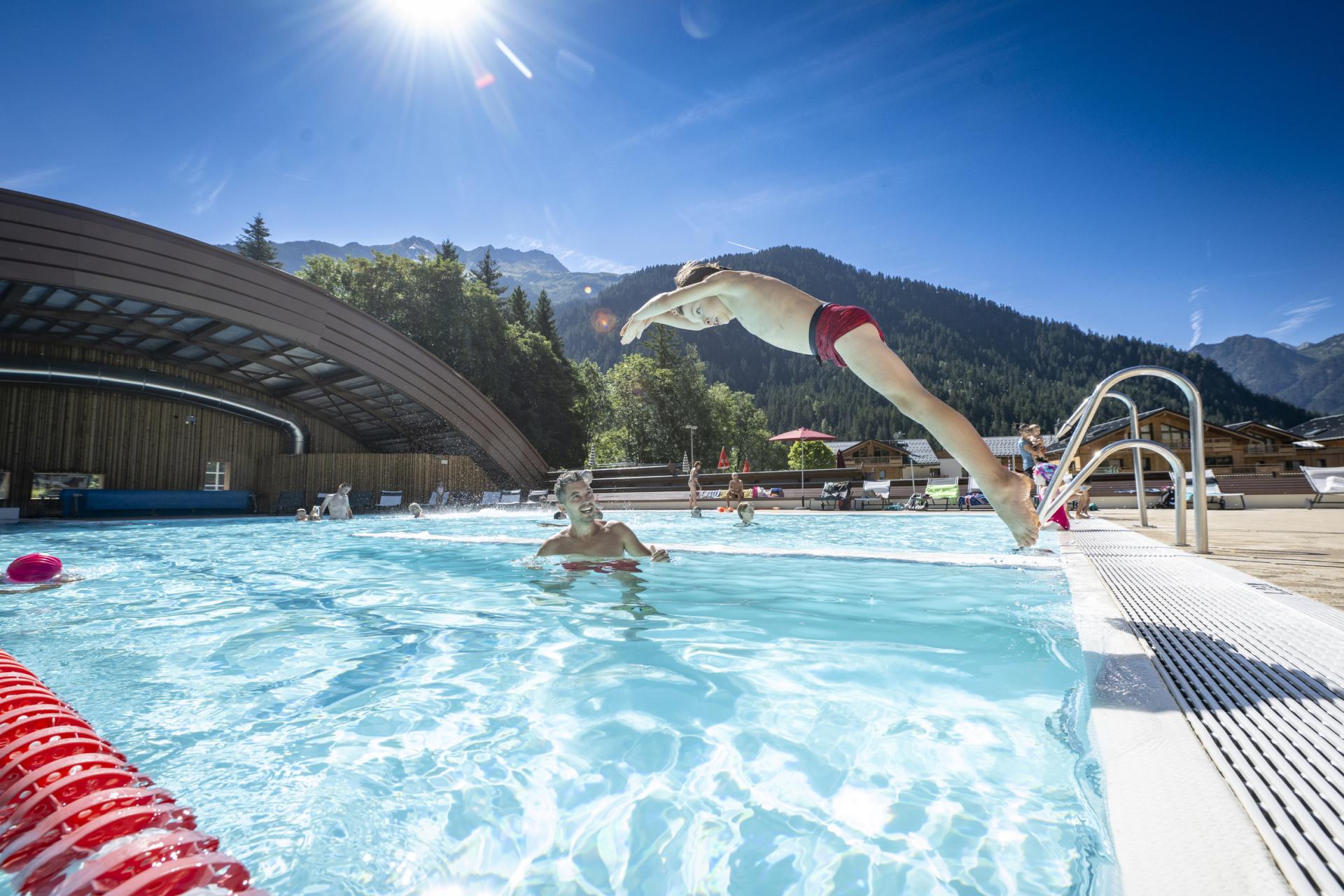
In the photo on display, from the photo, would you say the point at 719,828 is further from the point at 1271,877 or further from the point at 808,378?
the point at 808,378

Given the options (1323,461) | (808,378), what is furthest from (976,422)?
(1323,461)

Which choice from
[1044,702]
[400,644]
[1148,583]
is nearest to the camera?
[1044,702]

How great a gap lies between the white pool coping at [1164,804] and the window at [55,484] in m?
26.3

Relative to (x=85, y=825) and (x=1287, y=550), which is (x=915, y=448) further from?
(x=85, y=825)

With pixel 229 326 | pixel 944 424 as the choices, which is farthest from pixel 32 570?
pixel 229 326

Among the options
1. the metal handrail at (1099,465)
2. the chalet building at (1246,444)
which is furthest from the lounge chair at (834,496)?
the chalet building at (1246,444)

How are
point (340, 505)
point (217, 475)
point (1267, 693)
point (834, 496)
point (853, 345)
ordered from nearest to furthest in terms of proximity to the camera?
point (1267, 693)
point (853, 345)
point (340, 505)
point (834, 496)
point (217, 475)

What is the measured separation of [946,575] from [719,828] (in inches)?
162

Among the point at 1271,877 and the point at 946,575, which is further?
the point at 946,575

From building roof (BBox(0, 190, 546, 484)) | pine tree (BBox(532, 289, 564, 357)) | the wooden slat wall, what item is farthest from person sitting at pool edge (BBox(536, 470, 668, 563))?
pine tree (BBox(532, 289, 564, 357))

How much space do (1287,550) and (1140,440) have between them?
1860 millimetres

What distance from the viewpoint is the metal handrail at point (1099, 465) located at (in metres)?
3.73

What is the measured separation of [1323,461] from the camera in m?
33.7

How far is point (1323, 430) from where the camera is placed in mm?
34344
